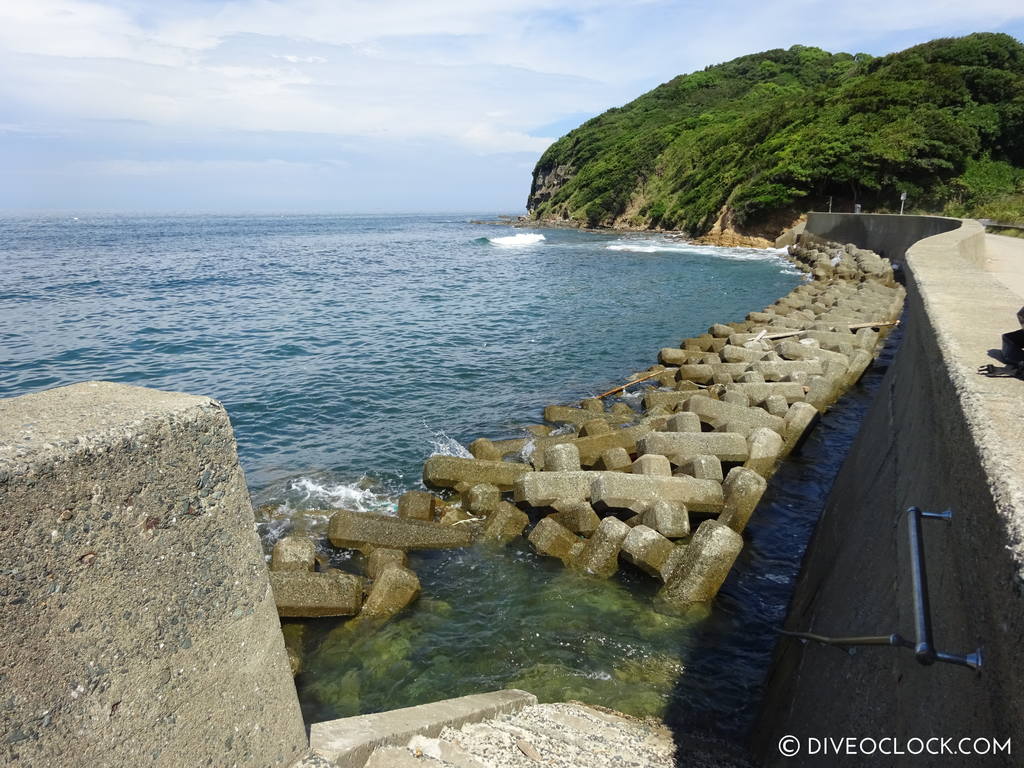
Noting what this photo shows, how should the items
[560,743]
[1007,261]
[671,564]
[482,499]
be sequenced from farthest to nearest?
1. [1007,261]
2. [482,499]
3. [671,564]
4. [560,743]

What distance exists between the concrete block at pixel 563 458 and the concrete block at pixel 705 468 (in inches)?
62.2

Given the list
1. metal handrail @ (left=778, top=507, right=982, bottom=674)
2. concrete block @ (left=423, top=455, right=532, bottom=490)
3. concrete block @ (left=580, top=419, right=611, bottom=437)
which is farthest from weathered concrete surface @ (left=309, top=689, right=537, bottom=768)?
concrete block @ (left=580, top=419, right=611, bottom=437)

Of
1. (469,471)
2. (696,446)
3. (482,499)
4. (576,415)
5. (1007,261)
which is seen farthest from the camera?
(1007,261)

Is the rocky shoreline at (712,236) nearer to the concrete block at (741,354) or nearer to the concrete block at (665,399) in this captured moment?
the concrete block at (741,354)

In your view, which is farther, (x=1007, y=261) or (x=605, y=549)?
(x=1007, y=261)

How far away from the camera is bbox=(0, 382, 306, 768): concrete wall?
1.92 metres

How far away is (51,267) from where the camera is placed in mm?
42875

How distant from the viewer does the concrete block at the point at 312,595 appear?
6707mm

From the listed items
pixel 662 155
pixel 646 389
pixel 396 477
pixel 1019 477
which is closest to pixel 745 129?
pixel 662 155

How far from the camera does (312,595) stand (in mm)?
6762

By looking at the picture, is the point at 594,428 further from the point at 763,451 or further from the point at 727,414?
the point at 763,451

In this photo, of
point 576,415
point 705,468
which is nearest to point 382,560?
point 705,468

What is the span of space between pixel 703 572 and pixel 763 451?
3190 millimetres

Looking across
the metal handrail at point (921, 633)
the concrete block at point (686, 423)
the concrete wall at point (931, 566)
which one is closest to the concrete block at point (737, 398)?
the concrete block at point (686, 423)
